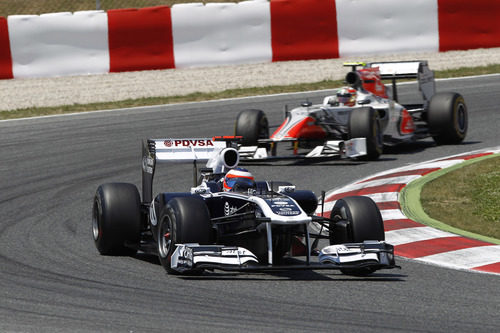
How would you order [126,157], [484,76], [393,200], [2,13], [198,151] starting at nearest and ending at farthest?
[198,151], [393,200], [126,157], [484,76], [2,13]

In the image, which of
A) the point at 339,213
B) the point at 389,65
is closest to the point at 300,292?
the point at 339,213

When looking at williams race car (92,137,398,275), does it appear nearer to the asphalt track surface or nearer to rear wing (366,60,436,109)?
the asphalt track surface

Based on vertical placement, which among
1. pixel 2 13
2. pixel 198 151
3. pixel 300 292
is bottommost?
pixel 300 292

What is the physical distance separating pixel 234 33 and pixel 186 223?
1340 cm

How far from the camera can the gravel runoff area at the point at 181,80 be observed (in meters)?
19.2

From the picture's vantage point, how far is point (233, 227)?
830 centimetres

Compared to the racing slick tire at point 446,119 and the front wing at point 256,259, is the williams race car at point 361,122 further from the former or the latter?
the front wing at point 256,259

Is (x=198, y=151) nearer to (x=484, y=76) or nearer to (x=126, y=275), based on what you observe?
(x=126, y=275)

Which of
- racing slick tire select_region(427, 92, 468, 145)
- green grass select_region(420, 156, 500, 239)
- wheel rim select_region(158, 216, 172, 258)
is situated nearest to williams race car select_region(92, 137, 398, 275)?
wheel rim select_region(158, 216, 172, 258)

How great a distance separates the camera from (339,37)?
2102 centimetres

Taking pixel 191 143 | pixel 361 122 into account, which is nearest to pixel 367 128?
pixel 361 122

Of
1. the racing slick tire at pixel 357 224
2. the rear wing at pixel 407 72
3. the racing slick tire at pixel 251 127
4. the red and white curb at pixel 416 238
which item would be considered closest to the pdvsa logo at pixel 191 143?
the racing slick tire at pixel 357 224

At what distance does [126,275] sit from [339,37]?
1365cm

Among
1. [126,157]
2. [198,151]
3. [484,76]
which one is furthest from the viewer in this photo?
[484,76]
